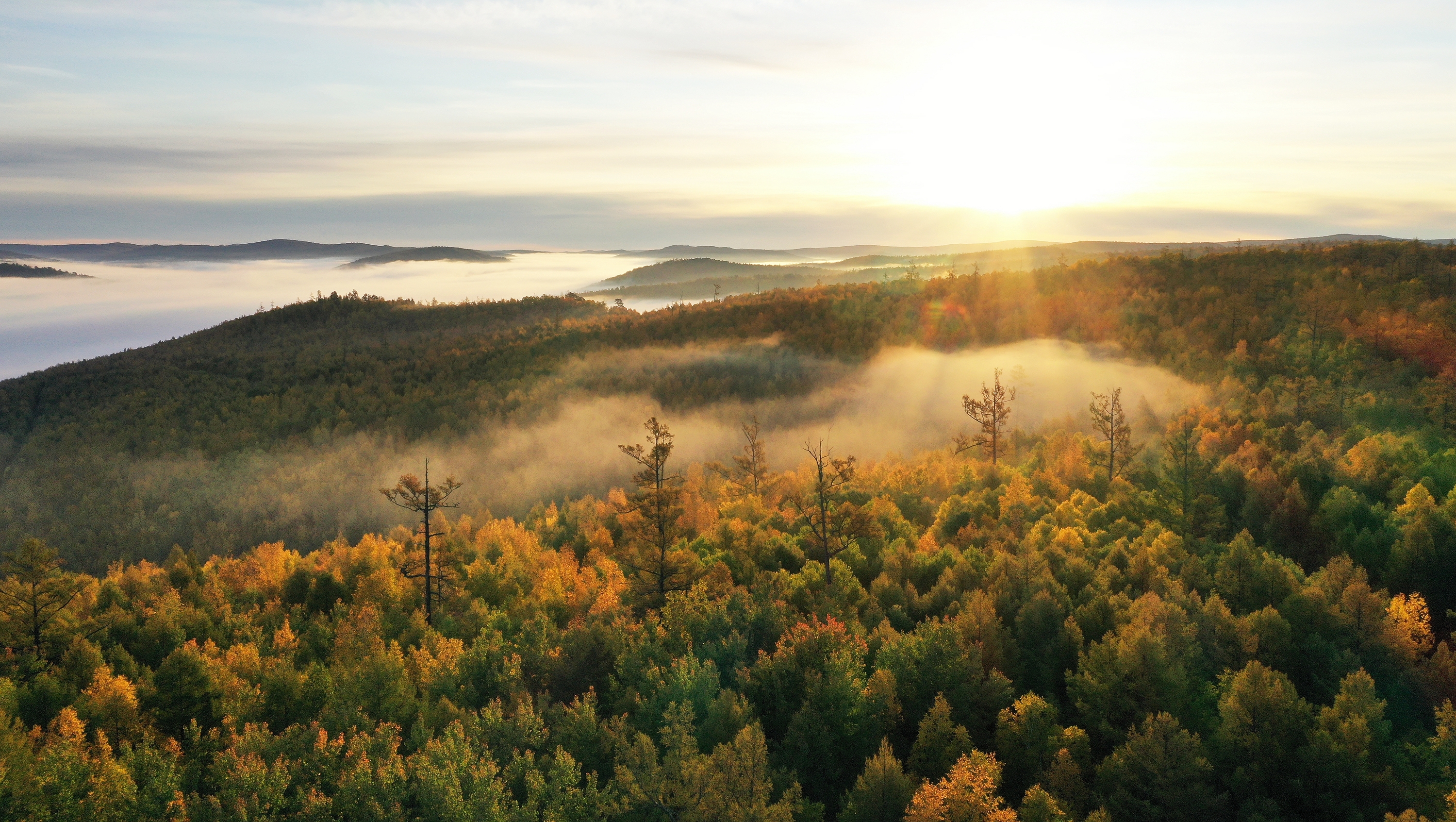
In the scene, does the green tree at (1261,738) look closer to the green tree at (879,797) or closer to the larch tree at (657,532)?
the green tree at (879,797)

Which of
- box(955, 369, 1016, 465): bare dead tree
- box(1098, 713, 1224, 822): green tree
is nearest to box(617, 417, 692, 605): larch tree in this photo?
box(1098, 713, 1224, 822): green tree

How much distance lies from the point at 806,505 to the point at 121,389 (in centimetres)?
13782

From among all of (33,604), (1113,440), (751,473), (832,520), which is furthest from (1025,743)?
(1113,440)

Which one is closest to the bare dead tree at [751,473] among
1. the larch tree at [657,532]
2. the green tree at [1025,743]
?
the larch tree at [657,532]

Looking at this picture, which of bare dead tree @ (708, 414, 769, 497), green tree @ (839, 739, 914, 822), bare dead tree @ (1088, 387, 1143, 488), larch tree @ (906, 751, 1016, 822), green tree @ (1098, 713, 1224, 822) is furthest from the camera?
bare dead tree @ (708, 414, 769, 497)

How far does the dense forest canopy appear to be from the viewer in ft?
74.4

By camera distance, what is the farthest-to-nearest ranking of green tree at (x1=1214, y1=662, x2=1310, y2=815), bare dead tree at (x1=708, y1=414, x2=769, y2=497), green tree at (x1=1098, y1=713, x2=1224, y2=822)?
bare dead tree at (x1=708, y1=414, x2=769, y2=497) < green tree at (x1=1214, y1=662, x2=1310, y2=815) < green tree at (x1=1098, y1=713, x2=1224, y2=822)

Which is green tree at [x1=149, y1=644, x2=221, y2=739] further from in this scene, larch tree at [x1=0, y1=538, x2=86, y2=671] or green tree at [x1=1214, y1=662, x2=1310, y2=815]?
green tree at [x1=1214, y1=662, x2=1310, y2=815]

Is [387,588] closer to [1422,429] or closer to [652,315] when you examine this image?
[1422,429]

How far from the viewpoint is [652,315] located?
165 meters

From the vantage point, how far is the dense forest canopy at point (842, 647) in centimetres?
2267

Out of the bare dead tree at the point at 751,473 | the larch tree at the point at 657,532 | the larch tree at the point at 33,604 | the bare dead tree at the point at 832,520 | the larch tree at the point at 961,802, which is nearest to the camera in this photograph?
the larch tree at the point at 961,802

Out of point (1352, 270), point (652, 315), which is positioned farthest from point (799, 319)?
point (1352, 270)

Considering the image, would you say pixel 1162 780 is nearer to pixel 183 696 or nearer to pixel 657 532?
pixel 657 532
